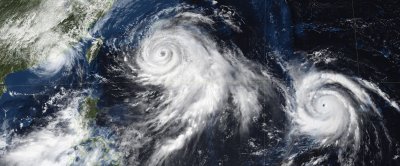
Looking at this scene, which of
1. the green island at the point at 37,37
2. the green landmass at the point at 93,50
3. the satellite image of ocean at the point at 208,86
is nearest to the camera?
the satellite image of ocean at the point at 208,86

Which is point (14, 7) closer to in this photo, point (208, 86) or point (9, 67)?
point (9, 67)

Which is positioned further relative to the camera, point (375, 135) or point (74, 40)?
point (74, 40)

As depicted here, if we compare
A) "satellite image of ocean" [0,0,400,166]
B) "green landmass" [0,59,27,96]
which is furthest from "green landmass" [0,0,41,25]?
"green landmass" [0,59,27,96]

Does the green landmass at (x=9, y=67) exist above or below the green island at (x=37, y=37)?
below

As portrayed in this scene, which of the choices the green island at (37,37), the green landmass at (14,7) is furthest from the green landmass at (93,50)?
the green landmass at (14,7)

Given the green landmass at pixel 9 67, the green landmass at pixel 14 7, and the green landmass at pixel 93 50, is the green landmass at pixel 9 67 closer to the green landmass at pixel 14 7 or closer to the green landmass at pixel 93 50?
the green landmass at pixel 14 7

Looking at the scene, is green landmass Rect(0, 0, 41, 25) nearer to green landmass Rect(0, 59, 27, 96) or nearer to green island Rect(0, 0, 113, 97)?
green island Rect(0, 0, 113, 97)

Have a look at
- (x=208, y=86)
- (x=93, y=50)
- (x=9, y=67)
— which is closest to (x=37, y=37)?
(x=9, y=67)

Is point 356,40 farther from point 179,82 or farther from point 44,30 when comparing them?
point 44,30

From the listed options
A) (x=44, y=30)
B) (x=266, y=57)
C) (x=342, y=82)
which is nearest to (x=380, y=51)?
(x=342, y=82)
